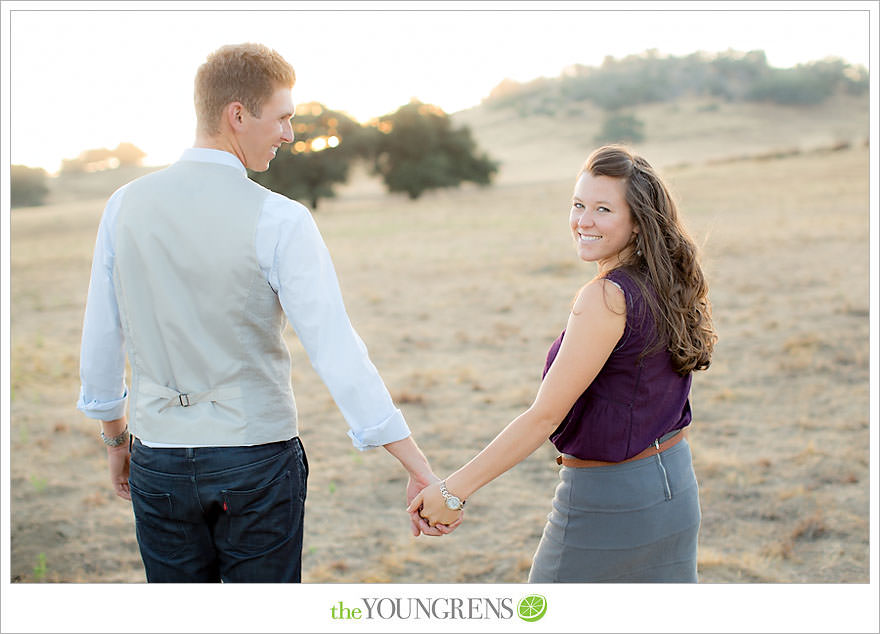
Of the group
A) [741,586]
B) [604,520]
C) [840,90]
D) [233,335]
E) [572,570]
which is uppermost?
[840,90]

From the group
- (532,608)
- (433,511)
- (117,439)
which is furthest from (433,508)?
(117,439)

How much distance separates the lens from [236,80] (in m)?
1.96

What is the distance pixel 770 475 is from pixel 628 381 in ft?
11.5

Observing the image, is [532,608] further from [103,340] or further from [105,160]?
[105,160]

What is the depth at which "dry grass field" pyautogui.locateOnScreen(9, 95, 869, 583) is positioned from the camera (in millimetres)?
4117

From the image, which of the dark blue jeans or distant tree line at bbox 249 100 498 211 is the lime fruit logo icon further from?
distant tree line at bbox 249 100 498 211

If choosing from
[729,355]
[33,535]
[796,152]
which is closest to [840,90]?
[796,152]

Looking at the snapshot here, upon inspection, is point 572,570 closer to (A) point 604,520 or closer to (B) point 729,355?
(A) point 604,520

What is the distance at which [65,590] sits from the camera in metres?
2.34

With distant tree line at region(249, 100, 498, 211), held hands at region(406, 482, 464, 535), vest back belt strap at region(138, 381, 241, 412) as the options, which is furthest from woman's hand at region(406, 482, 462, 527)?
distant tree line at region(249, 100, 498, 211)

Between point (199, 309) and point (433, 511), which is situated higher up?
point (199, 309)

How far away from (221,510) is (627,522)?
109cm

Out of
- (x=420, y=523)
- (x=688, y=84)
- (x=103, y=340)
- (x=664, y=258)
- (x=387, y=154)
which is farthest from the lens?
(x=688, y=84)

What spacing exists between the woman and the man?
48 cm
